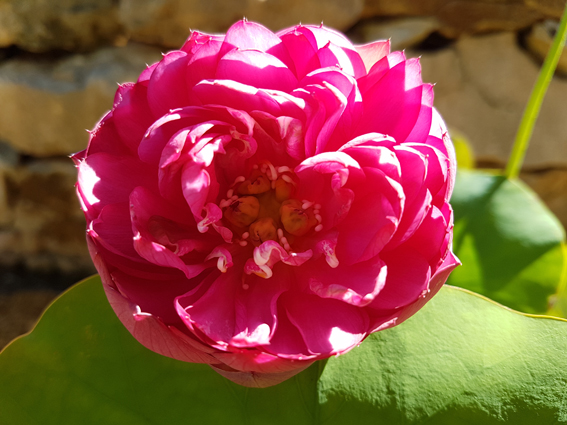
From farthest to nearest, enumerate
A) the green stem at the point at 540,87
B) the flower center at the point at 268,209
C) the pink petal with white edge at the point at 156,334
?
the green stem at the point at 540,87, the flower center at the point at 268,209, the pink petal with white edge at the point at 156,334

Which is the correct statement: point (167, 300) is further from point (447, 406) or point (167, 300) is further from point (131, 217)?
point (447, 406)

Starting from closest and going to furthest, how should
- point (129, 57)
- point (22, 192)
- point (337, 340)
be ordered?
1. point (337, 340)
2. point (129, 57)
3. point (22, 192)

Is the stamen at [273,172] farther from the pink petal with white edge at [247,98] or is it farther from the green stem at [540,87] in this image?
the green stem at [540,87]

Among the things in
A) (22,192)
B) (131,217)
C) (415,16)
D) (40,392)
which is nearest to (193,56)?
(131,217)

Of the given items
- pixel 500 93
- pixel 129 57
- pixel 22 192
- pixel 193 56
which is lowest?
pixel 22 192

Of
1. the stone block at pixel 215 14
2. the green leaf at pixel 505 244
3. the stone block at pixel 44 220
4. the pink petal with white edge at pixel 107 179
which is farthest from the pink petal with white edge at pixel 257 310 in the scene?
the stone block at pixel 44 220

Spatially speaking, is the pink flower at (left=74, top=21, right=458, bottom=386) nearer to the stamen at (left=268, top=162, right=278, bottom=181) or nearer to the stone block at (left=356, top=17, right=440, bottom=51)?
the stamen at (left=268, top=162, right=278, bottom=181)

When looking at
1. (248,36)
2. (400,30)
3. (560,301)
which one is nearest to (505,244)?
(560,301)

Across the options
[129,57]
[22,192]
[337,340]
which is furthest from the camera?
[22,192]
